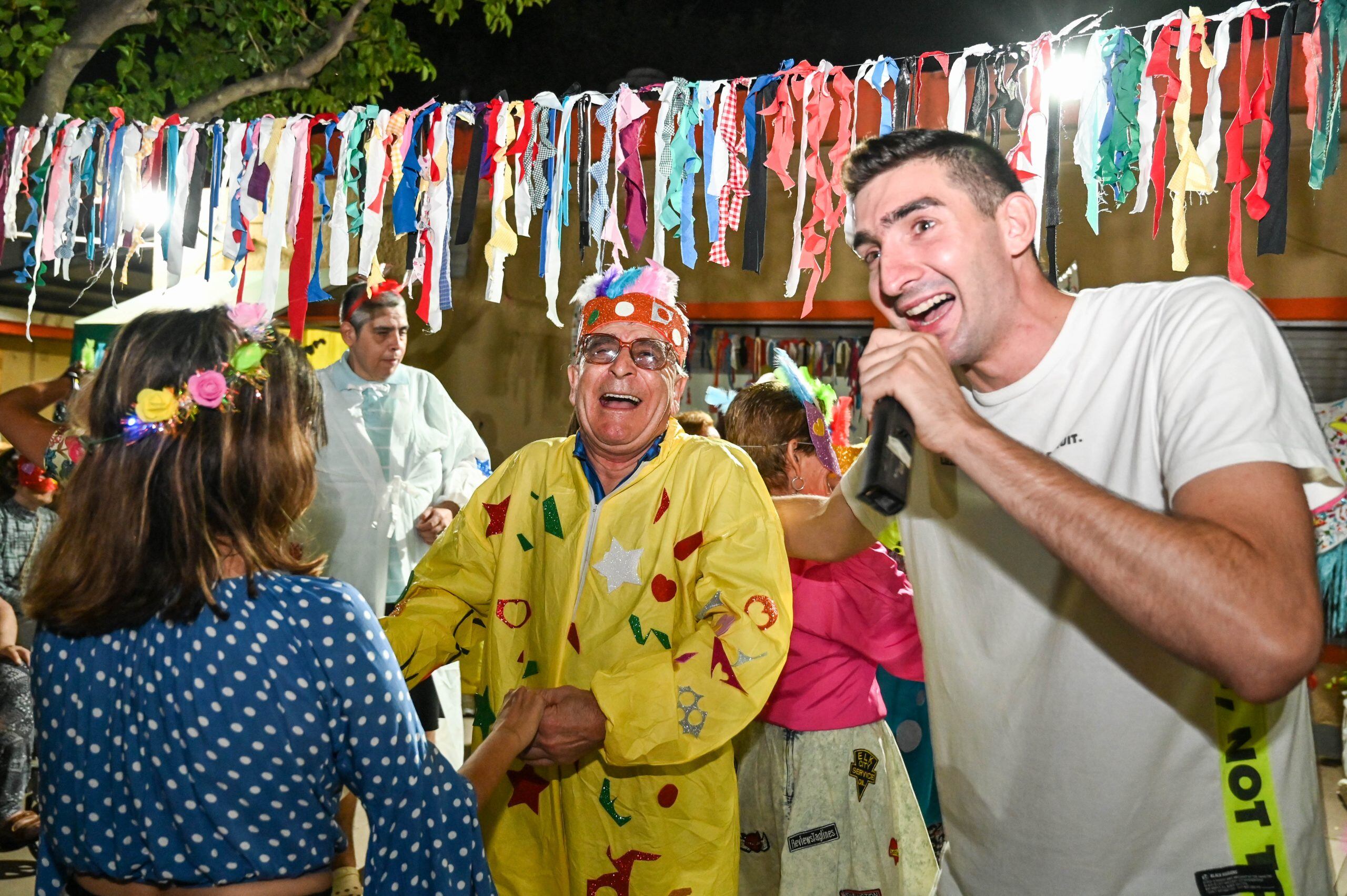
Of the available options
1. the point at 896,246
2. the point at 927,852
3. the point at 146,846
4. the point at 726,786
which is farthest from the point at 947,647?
the point at 927,852

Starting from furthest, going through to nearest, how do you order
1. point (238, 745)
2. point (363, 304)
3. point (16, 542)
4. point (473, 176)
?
point (16, 542) < point (363, 304) < point (473, 176) < point (238, 745)

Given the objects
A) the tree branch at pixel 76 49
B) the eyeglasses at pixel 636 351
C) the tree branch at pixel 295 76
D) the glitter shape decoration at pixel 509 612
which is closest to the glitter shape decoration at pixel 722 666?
the glitter shape decoration at pixel 509 612

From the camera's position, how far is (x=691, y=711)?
186 cm

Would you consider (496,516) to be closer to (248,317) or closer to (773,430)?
→ (248,317)

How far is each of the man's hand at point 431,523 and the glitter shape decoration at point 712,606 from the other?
7.76 ft

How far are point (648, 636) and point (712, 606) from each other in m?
0.20

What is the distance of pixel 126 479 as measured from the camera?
58.1 inches

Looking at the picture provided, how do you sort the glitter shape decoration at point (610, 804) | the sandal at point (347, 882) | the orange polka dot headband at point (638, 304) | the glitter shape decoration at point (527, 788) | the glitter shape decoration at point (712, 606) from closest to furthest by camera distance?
the glitter shape decoration at point (712, 606) < the glitter shape decoration at point (610, 804) < the glitter shape decoration at point (527, 788) < the orange polka dot headband at point (638, 304) < the sandal at point (347, 882)

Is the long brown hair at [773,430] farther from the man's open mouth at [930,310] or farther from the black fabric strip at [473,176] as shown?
the man's open mouth at [930,310]

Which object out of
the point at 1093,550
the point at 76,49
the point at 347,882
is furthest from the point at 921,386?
the point at 76,49

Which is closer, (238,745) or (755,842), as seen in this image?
(238,745)

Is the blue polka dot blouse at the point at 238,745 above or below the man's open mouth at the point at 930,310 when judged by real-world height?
below

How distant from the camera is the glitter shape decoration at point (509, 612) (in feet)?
7.21

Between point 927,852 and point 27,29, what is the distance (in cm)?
595
